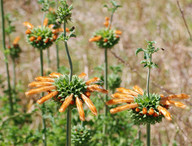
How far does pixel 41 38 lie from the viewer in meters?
3.26

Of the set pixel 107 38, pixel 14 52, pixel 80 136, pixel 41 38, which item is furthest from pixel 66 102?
pixel 14 52

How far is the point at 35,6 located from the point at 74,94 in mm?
5844

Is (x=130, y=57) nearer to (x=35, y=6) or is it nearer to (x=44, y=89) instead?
(x=35, y=6)

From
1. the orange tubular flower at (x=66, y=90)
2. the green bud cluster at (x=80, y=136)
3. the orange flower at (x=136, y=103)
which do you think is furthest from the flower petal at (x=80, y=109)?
the green bud cluster at (x=80, y=136)

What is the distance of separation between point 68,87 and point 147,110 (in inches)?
27.8

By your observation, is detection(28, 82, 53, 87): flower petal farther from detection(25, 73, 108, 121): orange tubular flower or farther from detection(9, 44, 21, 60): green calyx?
detection(9, 44, 21, 60): green calyx

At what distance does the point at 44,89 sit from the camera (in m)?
2.21

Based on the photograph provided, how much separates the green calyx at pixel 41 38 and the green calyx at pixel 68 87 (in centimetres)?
109

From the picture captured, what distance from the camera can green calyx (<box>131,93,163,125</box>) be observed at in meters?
2.26

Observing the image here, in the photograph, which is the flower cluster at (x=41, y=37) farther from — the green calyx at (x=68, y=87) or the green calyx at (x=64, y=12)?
the green calyx at (x=64, y=12)

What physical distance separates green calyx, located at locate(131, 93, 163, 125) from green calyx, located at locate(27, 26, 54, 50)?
149 centimetres

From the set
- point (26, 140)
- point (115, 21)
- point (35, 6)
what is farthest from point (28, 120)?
point (35, 6)

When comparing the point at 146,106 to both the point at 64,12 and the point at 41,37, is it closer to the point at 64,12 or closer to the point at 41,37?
the point at 64,12

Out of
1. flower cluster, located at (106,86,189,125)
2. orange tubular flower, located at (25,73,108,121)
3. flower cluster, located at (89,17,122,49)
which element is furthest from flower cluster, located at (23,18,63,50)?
flower cluster, located at (106,86,189,125)
